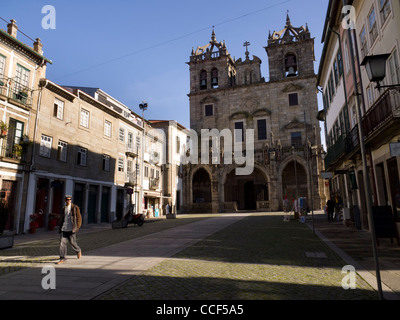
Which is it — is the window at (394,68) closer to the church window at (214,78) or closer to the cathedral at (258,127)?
the cathedral at (258,127)

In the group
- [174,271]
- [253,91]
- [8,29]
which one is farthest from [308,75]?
[174,271]

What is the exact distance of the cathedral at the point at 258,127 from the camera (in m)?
37.6

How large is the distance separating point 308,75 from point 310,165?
41.9ft

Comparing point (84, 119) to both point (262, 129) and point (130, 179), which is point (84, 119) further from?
point (262, 129)

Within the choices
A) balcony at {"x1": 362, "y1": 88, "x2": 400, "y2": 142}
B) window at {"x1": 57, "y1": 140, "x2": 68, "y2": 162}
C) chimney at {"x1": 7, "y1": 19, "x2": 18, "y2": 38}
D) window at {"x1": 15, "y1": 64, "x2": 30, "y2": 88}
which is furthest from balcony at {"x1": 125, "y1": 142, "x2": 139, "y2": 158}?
balcony at {"x1": 362, "y1": 88, "x2": 400, "y2": 142}

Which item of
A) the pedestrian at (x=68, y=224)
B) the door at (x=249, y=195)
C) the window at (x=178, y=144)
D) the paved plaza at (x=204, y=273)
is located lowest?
the paved plaza at (x=204, y=273)

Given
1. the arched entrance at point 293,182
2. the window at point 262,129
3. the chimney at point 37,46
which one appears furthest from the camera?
the window at point 262,129

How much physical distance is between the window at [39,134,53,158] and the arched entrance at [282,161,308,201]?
28.1 metres

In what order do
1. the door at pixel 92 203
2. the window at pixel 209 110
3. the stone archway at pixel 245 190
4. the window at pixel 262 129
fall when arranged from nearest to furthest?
the door at pixel 92 203
the stone archway at pixel 245 190
the window at pixel 262 129
the window at pixel 209 110

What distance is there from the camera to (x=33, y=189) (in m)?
17.3

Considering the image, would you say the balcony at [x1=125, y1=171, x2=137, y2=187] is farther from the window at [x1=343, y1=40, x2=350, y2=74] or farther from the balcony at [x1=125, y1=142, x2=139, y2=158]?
the window at [x1=343, y1=40, x2=350, y2=74]

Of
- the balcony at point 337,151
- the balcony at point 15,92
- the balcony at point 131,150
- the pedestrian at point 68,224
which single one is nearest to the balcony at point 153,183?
the balcony at point 131,150

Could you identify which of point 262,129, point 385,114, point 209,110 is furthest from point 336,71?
point 209,110
